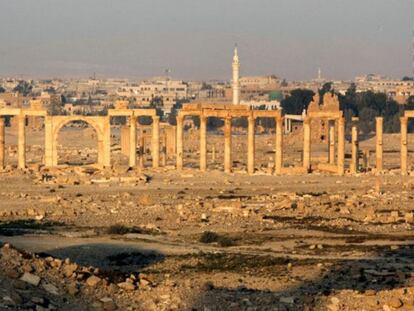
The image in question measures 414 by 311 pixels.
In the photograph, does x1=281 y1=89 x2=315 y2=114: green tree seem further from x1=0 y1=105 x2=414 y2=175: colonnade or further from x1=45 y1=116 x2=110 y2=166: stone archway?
x1=45 y1=116 x2=110 y2=166: stone archway

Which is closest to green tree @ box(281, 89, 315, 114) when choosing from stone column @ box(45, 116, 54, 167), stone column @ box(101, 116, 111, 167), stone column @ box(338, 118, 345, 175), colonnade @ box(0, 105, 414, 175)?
colonnade @ box(0, 105, 414, 175)

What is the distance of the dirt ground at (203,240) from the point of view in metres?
23.0

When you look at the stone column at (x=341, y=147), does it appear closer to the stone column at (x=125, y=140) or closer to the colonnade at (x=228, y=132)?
the colonnade at (x=228, y=132)

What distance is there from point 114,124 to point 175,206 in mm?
109161

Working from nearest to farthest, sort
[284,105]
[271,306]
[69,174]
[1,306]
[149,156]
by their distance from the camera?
[1,306] → [271,306] → [69,174] → [149,156] → [284,105]

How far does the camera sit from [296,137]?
10050 cm

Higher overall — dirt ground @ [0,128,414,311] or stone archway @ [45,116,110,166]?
stone archway @ [45,116,110,166]

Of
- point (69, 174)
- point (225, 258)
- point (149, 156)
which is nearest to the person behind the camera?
point (225, 258)

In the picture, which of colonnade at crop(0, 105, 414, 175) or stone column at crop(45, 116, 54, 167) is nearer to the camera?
colonnade at crop(0, 105, 414, 175)

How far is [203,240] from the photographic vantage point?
34094mm

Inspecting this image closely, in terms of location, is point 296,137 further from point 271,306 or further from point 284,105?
point 271,306

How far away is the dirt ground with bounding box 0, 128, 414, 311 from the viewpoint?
904 inches

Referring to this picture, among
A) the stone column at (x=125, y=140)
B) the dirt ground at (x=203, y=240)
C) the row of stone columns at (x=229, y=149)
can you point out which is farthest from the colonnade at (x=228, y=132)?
the stone column at (x=125, y=140)

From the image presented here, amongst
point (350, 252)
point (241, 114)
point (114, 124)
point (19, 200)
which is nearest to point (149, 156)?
point (241, 114)
